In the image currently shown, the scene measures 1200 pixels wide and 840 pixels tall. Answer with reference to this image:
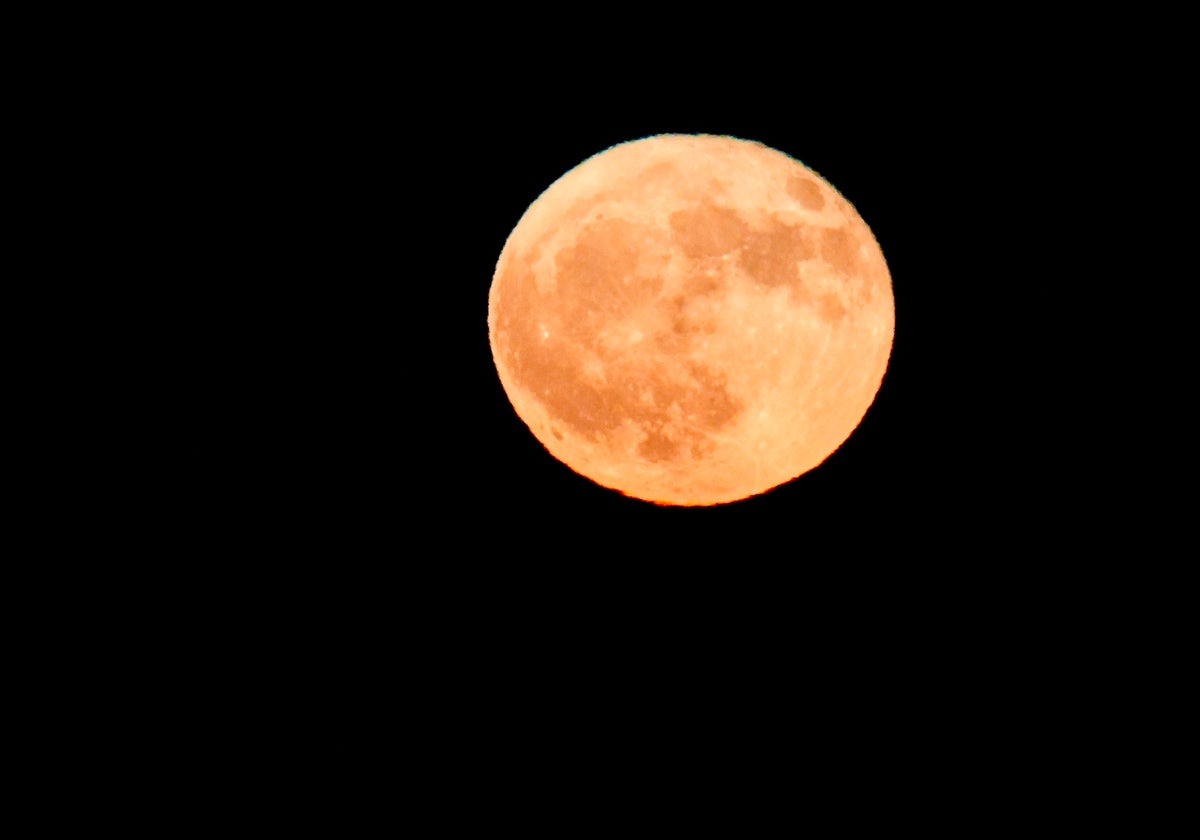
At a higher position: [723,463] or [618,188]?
[618,188]

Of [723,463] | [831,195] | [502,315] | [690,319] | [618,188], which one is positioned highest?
[831,195]

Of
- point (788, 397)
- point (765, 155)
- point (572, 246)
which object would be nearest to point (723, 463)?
point (788, 397)

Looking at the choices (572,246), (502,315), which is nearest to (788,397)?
(572,246)

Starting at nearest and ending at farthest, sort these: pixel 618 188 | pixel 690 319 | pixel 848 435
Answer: pixel 690 319, pixel 618 188, pixel 848 435

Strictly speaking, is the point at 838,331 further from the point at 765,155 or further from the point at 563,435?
the point at 563,435

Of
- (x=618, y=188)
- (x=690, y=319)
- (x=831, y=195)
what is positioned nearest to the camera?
(x=690, y=319)

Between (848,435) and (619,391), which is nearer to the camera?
(619,391)
